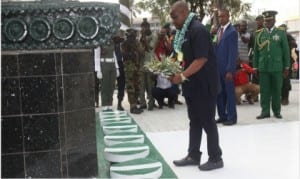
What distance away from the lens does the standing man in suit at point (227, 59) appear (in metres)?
6.55

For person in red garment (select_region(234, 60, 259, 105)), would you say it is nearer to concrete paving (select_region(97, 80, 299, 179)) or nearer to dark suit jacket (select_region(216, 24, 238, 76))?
concrete paving (select_region(97, 80, 299, 179))

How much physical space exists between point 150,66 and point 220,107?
102 inches

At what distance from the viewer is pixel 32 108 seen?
11.8 feet

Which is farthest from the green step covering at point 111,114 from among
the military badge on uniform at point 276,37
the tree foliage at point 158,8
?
the tree foliage at point 158,8

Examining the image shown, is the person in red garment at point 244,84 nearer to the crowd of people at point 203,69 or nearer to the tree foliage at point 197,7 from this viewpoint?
the crowd of people at point 203,69

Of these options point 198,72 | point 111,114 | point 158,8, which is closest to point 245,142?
point 198,72

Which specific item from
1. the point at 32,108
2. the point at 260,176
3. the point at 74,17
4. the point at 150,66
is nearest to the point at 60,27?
the point at 74,17

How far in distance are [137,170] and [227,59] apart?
125 inches

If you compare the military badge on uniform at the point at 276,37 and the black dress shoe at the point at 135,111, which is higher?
the military badge on uniform at the point at 276,37

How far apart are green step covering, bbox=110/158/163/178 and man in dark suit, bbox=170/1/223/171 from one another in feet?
1.98

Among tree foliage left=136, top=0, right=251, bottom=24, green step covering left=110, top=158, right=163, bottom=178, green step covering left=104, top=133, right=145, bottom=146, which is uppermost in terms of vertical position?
tree foliage left=136, top=0, right=251, bottom=24

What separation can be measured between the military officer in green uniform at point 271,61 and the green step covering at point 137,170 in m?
3.66

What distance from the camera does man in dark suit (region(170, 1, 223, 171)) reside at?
413 cm

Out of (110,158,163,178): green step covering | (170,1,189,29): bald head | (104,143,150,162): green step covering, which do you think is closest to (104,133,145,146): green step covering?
(104,143,150,162): green step covering
